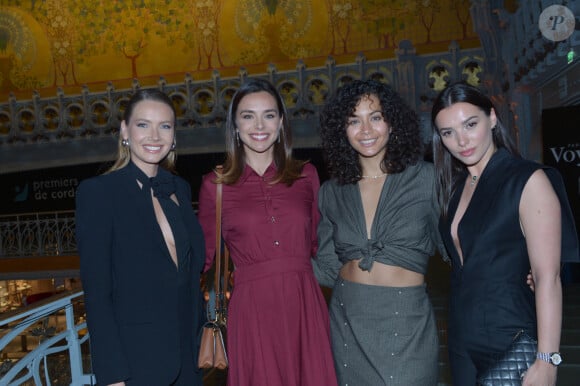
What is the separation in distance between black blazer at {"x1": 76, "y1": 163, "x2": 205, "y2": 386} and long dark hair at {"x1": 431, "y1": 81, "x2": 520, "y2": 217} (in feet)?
3.56

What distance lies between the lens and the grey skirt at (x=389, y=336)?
224 centimetres

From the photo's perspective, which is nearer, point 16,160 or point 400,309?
point 400,309

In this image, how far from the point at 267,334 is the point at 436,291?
4244 mm

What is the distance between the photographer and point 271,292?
8.04 ft

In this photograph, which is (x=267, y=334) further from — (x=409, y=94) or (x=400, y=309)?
(x=409, y=94)

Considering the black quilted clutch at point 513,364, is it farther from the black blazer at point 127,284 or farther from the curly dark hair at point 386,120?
the black blazer at point 127,284

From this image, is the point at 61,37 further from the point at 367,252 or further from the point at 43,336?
the point at 367,252

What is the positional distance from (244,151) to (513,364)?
150 centimetres

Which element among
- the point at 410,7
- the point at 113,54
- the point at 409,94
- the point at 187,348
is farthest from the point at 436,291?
the point at 113,54

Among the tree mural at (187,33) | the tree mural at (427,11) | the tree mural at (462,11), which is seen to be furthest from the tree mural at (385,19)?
the tree mural at (462,11)

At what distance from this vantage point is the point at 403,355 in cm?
224

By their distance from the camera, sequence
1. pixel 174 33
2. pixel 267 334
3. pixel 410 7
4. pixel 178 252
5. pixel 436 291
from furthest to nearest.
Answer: pixel 174 33, pixel 410 7, pixel 436 291, pixel 267 334, pixel 178 252

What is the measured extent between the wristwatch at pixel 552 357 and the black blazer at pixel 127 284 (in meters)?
Result: 1.27

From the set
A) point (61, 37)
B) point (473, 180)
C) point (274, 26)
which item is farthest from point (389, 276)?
point (61, 37)
